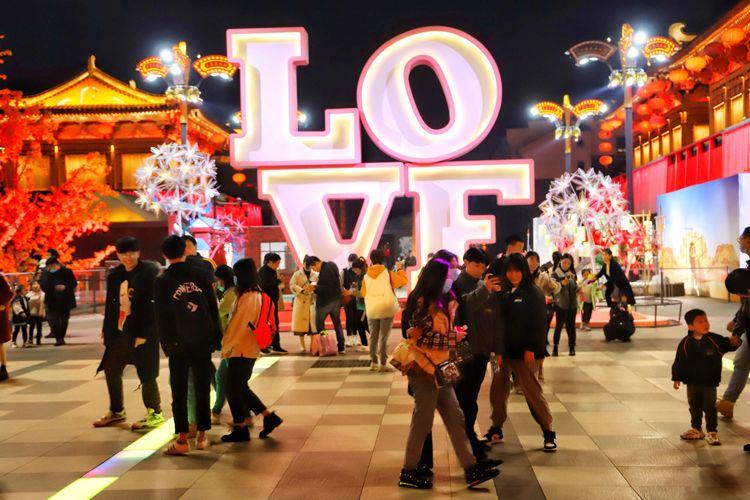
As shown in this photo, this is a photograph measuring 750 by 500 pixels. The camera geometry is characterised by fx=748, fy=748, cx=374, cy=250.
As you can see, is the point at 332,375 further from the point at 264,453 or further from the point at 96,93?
the point at 96,93

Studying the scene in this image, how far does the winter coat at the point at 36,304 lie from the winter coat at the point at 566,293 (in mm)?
9539

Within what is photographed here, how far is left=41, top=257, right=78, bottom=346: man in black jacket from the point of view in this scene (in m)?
13.8

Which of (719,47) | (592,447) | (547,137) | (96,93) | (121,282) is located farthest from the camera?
(547,137)

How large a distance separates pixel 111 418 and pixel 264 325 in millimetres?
2002

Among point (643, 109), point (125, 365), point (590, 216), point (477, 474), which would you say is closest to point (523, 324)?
point (477, 474)

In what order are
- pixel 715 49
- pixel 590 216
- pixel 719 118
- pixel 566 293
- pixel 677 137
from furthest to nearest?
pixel 677 137
pixel 719 118
pixel 715 49
pixel 590 216
pixel 566 293

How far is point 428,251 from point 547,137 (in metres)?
40.1

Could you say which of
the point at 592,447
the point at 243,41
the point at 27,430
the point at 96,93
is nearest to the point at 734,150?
the point at 243,41

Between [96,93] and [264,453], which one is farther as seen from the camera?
[96,93]

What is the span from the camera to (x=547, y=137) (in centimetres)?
5312

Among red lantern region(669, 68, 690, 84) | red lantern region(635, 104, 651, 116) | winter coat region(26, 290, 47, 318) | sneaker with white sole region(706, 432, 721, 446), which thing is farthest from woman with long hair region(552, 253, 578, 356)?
red lantern region(635, 104, 651, 116)

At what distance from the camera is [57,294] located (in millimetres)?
13859

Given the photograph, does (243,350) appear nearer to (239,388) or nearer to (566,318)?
(239,388)

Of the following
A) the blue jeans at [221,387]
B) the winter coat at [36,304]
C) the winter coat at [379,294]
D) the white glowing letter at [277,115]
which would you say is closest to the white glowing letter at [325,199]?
the white glowing letter at [277,115]
